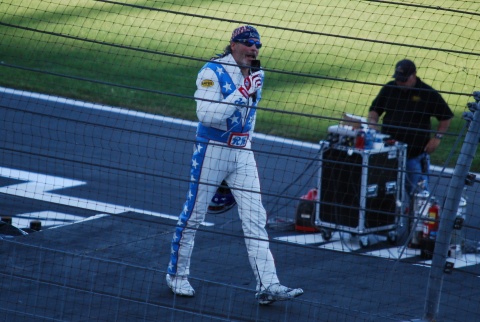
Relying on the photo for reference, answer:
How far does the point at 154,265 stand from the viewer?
770 cm

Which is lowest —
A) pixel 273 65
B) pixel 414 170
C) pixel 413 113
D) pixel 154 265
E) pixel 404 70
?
pixel 154 265

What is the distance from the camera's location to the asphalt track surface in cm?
624

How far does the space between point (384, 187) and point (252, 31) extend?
285 centimetres

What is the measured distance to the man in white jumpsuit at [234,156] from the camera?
6.46 m

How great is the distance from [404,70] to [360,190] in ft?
3.89

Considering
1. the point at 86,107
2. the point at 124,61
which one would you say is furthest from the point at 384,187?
the point at 124,61

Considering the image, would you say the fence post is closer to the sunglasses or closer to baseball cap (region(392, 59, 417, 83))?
the sunglasses

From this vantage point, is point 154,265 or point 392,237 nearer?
point 154,265

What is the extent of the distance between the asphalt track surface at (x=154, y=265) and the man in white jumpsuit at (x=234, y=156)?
8.3 inches

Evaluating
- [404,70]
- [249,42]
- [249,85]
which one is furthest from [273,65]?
[249,85]

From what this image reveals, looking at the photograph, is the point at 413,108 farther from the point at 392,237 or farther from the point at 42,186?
the point at 42,186

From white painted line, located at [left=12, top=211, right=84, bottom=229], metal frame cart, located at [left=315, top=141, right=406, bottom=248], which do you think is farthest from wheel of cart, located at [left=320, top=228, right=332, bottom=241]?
white painted line, located at [left=12, top=211, right=84, bottom=229]

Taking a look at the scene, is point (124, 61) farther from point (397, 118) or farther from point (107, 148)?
point (397, 118)

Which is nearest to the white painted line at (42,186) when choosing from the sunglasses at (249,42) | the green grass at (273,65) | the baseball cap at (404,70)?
the baseball cap at (404,70)
